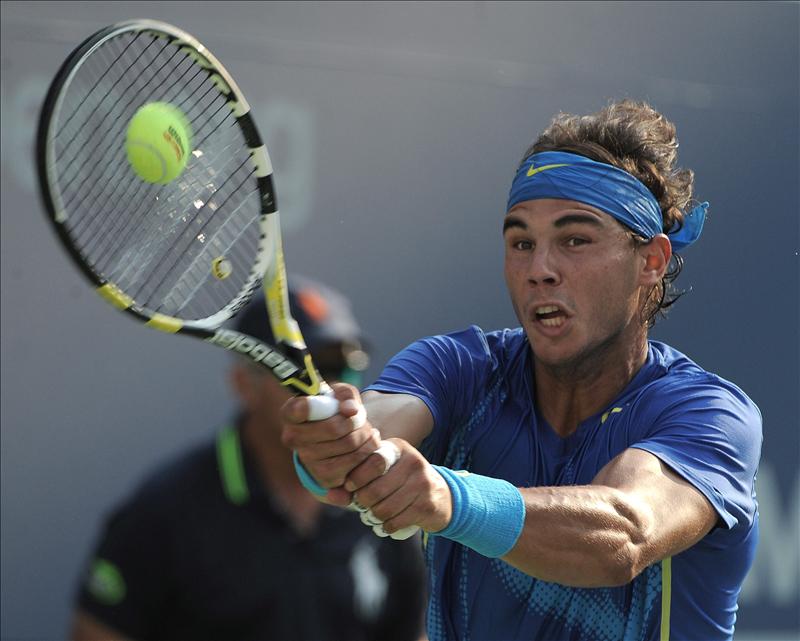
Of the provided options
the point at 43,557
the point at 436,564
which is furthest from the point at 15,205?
the point at 436,564

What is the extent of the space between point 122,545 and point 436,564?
661mm

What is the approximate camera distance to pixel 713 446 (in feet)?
7.92

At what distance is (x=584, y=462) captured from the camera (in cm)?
261

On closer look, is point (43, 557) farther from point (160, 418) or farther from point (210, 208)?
point (210, 208)

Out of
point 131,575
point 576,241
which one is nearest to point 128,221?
point 131,575

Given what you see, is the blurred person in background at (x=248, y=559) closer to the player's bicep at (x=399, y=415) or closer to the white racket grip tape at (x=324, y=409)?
the player's bicep at (x=399, y=415)

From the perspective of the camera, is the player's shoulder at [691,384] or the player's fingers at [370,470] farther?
the player's shoulder at [691,384]

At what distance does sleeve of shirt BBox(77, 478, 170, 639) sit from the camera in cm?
271

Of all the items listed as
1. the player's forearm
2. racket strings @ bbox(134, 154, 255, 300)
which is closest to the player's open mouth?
the player's forearm

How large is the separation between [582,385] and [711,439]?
37 centimetres

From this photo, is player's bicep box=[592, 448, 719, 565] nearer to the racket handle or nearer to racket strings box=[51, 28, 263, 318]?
the racket handle

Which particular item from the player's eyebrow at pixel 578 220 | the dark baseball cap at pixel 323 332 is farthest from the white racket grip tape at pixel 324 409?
the dark baseball cap at pixel 323 332

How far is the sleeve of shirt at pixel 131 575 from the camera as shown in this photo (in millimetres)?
2711

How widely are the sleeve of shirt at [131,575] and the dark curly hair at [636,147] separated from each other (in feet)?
3.76
